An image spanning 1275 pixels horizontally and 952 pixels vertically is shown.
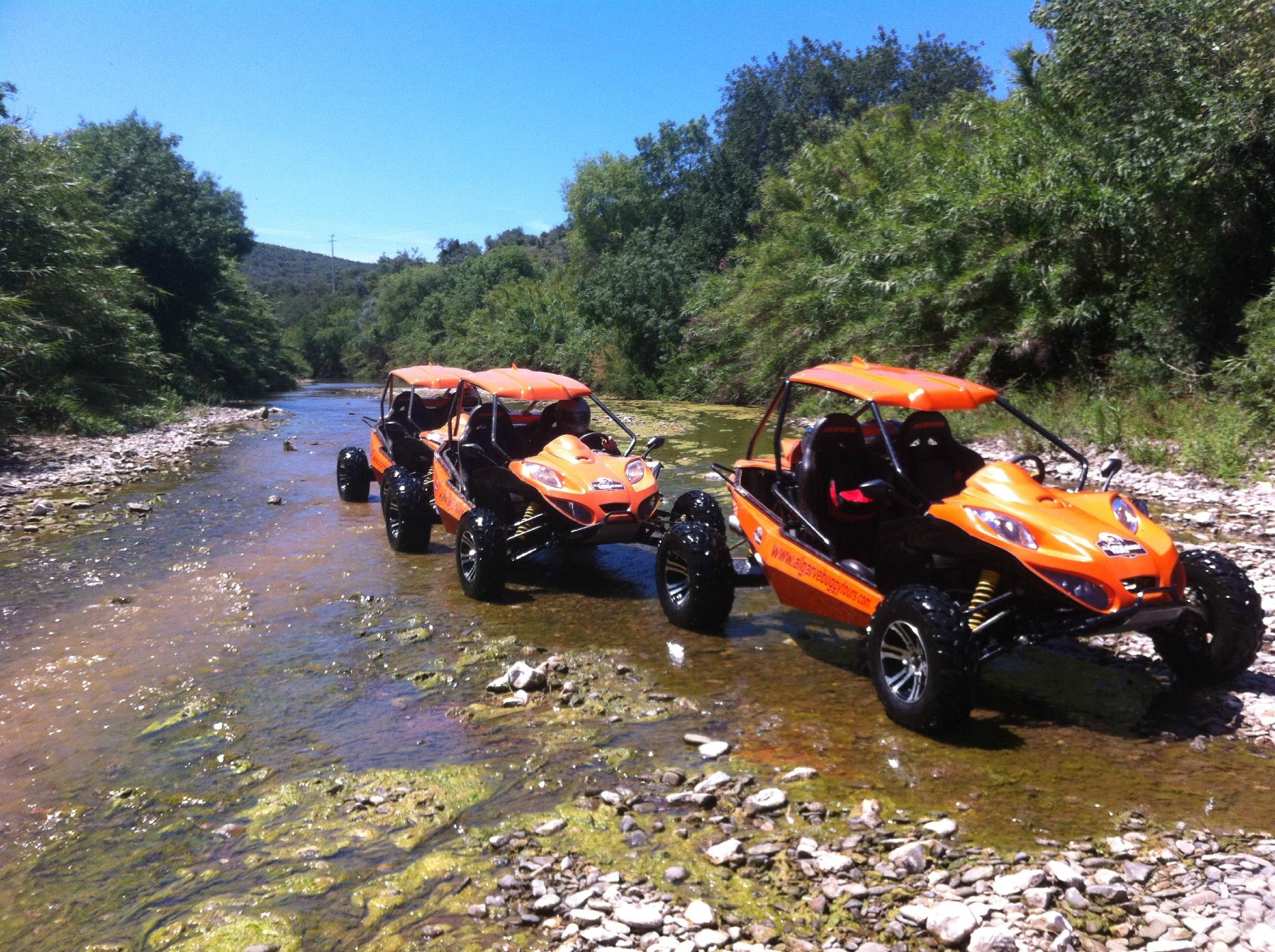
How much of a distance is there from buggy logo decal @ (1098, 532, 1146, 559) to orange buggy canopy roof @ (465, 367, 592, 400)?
5.02m

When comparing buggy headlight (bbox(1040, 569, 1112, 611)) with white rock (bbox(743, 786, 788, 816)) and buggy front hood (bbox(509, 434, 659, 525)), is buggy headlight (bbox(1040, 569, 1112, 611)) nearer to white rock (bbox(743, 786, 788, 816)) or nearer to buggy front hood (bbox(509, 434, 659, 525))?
white rock (bbox(743, 786, 788, 816))

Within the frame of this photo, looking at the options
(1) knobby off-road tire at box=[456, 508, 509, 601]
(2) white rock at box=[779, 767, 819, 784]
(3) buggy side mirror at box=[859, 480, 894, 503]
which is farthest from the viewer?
(1) knobby off-road tire at box=[456, 508, 509, 601]

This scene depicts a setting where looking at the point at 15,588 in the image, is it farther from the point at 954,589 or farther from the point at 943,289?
the point at 943,289

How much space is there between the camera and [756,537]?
22.2 feet

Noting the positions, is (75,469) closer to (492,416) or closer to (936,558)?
(492,416)

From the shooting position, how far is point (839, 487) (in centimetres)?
634

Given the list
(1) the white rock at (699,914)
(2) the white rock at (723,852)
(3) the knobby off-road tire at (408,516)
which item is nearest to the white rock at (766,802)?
(2) the white rock at (723,852)

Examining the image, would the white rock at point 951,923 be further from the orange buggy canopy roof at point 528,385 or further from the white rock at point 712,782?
the orange buggy canopy roof at point 528,385

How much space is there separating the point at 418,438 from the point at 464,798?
7.28 metres

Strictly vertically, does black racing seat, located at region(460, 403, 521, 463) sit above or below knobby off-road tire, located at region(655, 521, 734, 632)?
above

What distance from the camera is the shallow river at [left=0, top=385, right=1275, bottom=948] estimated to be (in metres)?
4.09

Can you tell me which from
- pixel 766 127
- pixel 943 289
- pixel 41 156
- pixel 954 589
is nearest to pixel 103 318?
pixel 41 156

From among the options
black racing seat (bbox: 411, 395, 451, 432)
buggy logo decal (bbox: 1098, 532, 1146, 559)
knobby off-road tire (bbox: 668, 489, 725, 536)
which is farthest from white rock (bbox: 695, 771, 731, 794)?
black racing seat (bbox: 411, 395, 451, 432)

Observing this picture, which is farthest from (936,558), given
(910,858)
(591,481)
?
(591,481)
